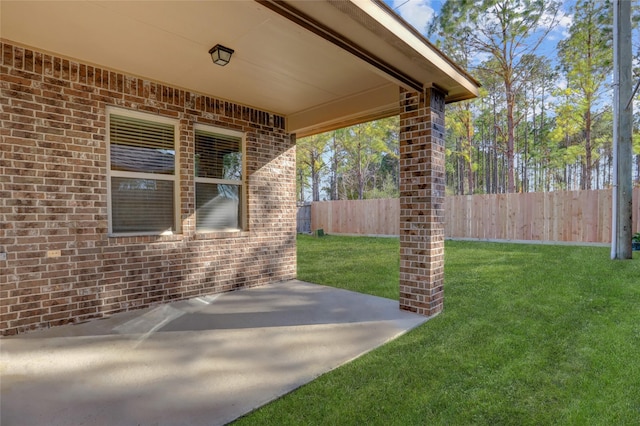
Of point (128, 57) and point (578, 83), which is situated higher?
point (578, 83)

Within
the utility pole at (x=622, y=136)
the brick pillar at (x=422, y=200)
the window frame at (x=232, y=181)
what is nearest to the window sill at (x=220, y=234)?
the window frame at (x=232, y=181)

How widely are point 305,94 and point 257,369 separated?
3.44 metres

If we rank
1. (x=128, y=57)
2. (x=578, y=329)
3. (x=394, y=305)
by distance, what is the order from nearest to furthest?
(x=578, y=329), (x=128, y=57), (x=394, y=305)

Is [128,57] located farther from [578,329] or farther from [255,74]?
[578,329]

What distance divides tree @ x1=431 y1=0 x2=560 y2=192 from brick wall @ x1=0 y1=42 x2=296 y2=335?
36.7 ft

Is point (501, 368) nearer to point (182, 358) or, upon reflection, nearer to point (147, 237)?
point (182, 358)

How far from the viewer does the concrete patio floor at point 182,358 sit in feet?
6.57

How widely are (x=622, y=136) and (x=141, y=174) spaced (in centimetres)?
872

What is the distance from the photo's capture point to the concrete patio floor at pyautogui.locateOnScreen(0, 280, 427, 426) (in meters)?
2.00

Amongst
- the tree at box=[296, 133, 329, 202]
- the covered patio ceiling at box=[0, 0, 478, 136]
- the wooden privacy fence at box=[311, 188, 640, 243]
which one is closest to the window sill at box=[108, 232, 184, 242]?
the covered patio ceiling at box=[0, 0, 478, 136]

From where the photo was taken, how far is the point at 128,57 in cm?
337

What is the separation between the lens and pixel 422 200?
3668 millimetres

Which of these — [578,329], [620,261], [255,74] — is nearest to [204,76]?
[255,74]

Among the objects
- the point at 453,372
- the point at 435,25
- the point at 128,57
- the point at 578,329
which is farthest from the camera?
the point at 435,25
